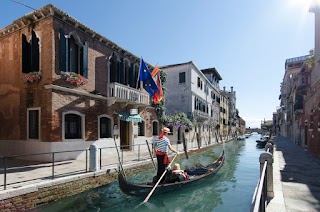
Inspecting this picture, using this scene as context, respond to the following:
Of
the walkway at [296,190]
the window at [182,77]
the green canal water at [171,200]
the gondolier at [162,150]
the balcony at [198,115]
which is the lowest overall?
the green canal water at [171,200]

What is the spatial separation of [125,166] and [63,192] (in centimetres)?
301

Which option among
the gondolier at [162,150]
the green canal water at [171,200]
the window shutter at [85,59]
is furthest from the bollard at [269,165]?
the window shutter at [85,59]

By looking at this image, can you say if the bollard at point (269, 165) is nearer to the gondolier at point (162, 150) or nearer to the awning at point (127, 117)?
the gondolier at point (162, 150)

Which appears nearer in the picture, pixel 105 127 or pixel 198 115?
pixel 105 127

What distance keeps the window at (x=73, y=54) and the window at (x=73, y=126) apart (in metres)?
2.09

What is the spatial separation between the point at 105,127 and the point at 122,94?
2.04 metres

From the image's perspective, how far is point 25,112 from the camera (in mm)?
9891

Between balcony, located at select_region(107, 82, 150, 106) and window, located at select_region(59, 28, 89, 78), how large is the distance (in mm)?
1614

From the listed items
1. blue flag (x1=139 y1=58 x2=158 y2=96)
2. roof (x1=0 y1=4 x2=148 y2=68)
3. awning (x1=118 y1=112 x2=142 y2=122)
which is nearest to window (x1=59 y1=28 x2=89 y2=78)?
roof (x1=0 y1=4 x2=148 y2=68)

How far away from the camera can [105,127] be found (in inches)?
467

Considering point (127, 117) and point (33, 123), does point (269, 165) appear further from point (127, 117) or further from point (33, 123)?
point (33, 123)

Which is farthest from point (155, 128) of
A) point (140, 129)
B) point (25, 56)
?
point (25, 56)

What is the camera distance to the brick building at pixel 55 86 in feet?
A: 30.3

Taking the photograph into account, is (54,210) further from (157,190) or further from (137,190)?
(157,190)
